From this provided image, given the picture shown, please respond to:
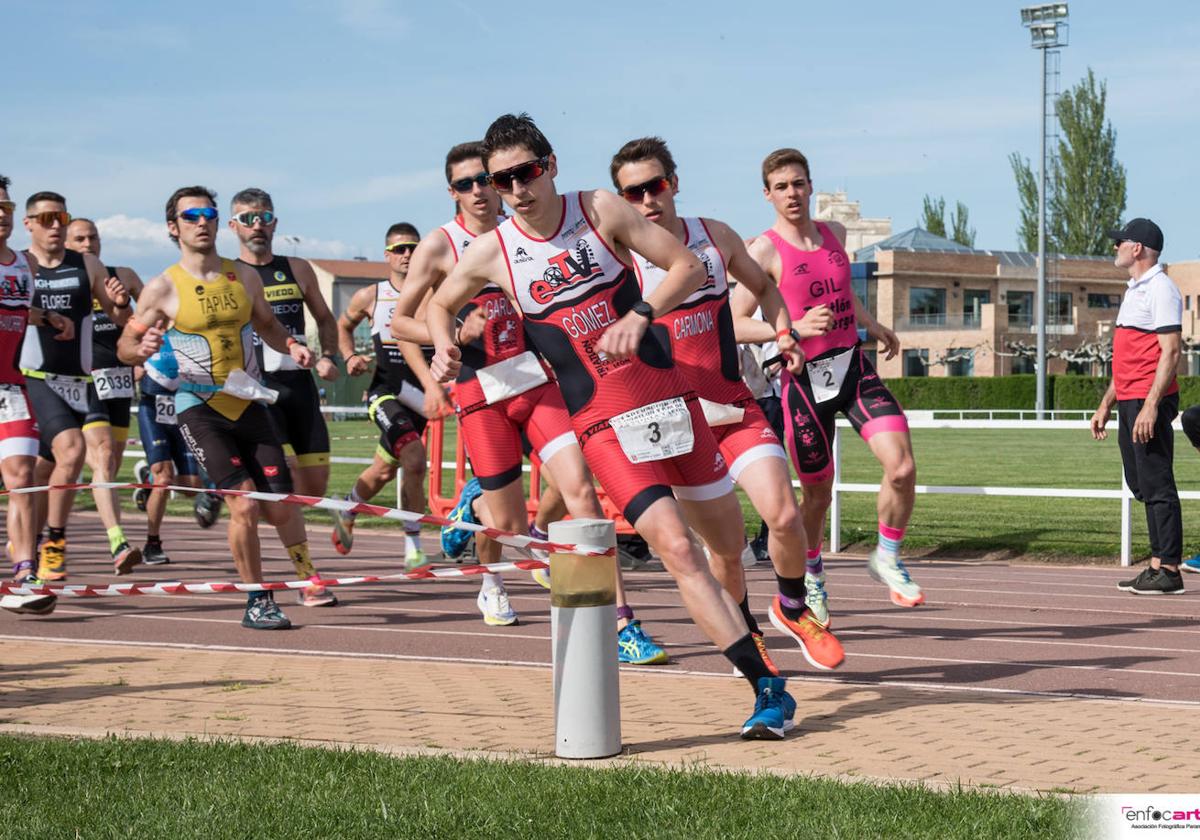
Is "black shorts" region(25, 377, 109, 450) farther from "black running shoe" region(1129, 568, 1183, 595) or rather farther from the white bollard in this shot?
"black running shoe" region(1129, 568, 1183, 595)

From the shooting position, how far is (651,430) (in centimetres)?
631

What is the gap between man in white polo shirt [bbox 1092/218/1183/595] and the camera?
449 inches

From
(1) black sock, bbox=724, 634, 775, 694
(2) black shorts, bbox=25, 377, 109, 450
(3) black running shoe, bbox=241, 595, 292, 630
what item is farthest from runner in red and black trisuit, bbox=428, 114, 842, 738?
(2) black shorts, bbox=25, 377, 109, 450

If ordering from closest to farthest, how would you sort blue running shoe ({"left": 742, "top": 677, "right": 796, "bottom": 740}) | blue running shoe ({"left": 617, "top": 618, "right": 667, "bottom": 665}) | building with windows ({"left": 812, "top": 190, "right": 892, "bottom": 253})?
1. blue running shoe ({"left": 742, "top": 677, "right": 796, "bottom": 740})
2. blue running shoe ({"left": 617, "top": 618, "right": 667, "bottom": 665})
3. building with windows ({"left": 812, "top": 190, "right": 892, "bottom": 253})

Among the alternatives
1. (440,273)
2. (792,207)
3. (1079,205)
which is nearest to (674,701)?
A: (440,273)

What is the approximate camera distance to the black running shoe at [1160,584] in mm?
11391

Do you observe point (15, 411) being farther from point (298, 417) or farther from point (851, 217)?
point (851, 217)

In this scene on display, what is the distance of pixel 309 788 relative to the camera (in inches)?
207

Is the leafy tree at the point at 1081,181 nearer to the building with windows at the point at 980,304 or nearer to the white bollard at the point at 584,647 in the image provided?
the building with windows at the point at 980,304

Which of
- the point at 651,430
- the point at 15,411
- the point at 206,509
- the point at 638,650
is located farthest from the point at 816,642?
the point at 206,509

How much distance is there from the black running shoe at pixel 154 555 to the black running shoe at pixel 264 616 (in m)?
4.39

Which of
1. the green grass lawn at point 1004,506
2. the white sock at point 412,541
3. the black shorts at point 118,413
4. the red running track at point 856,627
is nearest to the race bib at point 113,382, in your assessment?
the black shorts at point 118,413

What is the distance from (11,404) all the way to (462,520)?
13.4 ft

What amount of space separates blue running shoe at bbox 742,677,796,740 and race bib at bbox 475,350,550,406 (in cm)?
279
